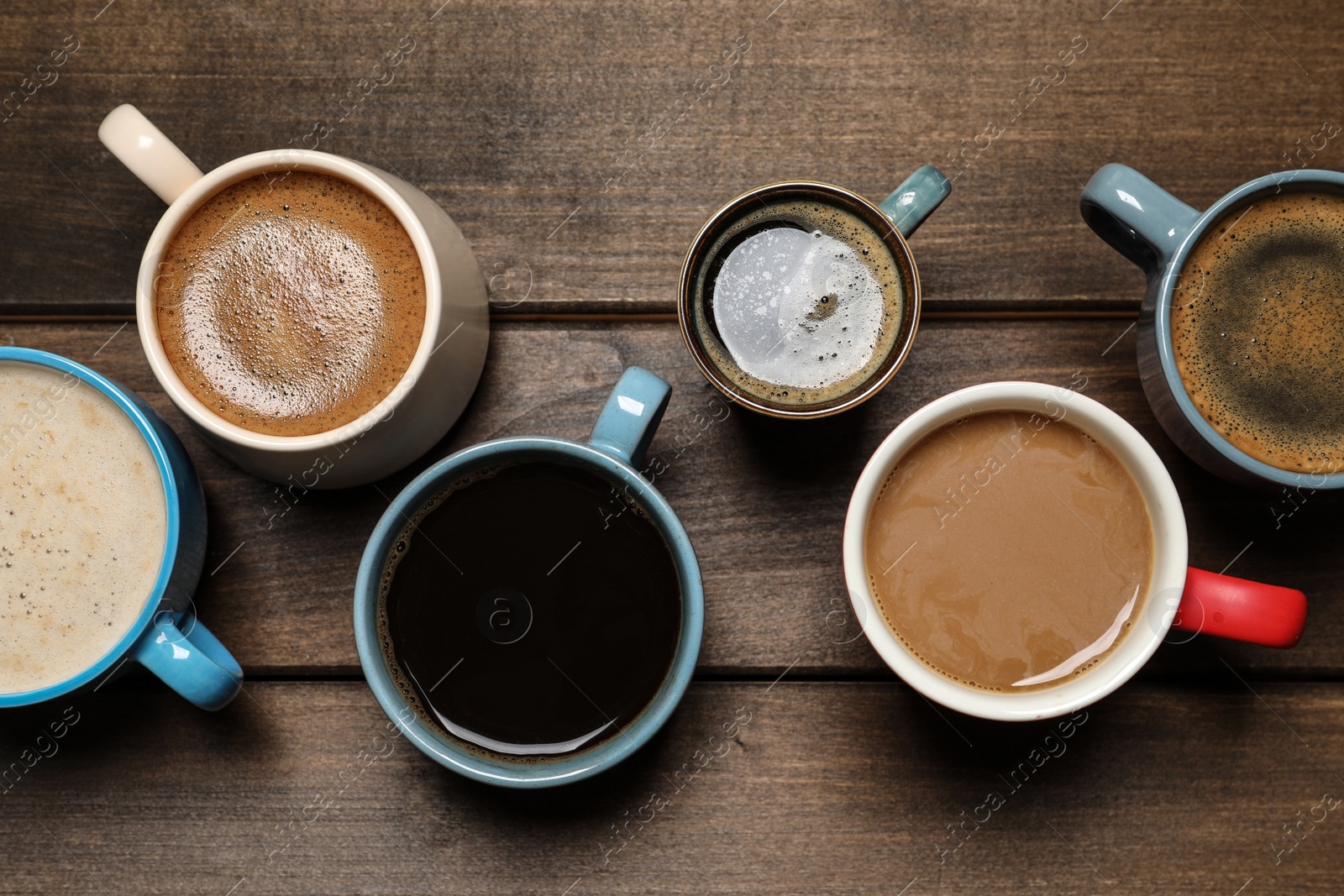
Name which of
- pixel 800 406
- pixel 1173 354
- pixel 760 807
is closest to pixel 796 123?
pixel 800 406

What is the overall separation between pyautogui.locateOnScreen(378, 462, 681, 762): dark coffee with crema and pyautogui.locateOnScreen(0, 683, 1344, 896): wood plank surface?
0.10 meters

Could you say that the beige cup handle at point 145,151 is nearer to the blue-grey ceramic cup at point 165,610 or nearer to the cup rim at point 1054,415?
the blue-grey ceramic cup at point 165,610

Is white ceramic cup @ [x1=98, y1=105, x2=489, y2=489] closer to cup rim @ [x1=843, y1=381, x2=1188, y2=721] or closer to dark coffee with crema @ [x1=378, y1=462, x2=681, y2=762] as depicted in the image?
dark coffee with crema @ [x1=378, y1=462, x2=681, y2=762]

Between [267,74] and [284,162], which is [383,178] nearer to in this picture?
[284,162]

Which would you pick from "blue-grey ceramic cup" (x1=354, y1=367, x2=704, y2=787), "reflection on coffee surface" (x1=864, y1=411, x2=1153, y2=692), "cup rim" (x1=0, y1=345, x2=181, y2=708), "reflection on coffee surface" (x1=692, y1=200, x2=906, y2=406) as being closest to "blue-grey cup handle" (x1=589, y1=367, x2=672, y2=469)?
"blue-grey ceramic cup" (x1=354, y1=367, x2=704, y2=787)

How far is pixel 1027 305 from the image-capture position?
904 millimetres

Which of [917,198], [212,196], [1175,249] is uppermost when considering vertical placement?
[212,196]

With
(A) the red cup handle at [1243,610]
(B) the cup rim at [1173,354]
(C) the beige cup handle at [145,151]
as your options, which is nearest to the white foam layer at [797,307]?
(B) the cup rim at [1173,354]

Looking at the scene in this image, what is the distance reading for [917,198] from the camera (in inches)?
31.4

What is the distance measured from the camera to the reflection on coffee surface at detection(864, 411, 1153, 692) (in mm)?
781

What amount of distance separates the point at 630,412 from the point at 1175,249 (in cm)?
50

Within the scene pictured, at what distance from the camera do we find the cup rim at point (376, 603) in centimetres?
76

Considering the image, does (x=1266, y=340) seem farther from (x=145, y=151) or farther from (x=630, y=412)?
(x=145, y=151)

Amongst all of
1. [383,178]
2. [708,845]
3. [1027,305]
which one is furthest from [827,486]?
[383,178]
